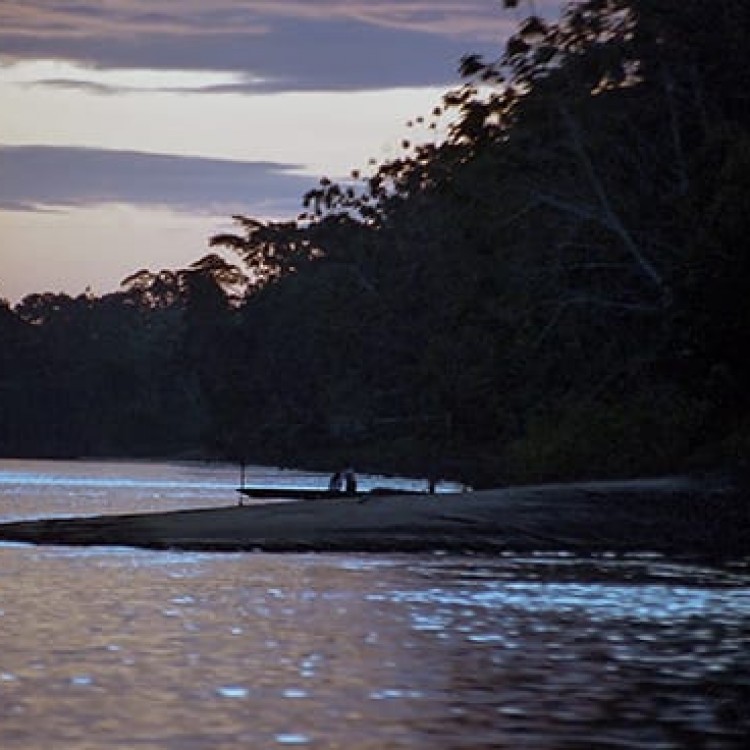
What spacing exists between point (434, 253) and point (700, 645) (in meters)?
66.2

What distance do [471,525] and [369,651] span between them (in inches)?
565

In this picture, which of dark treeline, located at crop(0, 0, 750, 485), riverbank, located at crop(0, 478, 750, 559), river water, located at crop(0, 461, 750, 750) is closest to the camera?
river water, located at crop(0, 461, 750, 750)

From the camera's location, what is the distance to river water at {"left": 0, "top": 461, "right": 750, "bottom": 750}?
14.2m

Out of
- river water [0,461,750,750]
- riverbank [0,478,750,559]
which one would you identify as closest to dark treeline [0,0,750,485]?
riverbank [0,478,750,559]

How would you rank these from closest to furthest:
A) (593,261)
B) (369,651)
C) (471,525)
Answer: (369,651), (471,525), (593,261)

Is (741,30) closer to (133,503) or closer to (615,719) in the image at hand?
(133,503)

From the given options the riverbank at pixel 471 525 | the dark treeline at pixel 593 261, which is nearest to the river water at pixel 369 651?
the riverbank at pixel 471 525

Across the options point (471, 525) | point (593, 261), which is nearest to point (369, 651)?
point (471, 525)

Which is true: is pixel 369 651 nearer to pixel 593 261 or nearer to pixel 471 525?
pixel 471 525

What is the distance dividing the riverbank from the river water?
1085 millimetres

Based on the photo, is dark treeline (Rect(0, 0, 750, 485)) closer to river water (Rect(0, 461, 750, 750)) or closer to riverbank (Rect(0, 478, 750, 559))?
riverbank (Rect(0, 478, 750, 559))

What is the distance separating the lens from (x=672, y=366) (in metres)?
41.2

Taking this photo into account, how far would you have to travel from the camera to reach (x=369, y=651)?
18.6 meters

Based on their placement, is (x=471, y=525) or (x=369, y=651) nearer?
(x=369, y=651)
